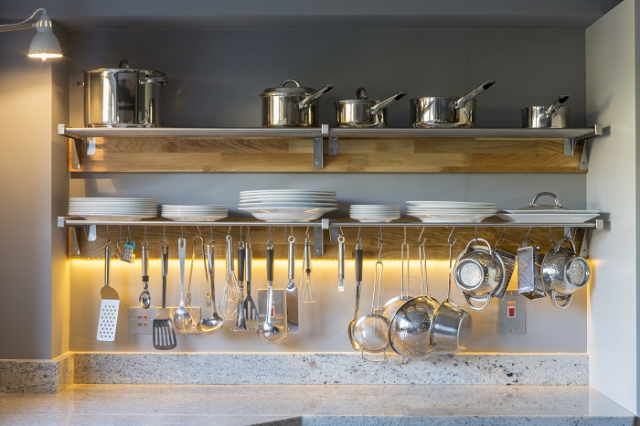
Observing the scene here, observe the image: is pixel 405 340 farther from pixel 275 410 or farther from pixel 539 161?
pixel 539 161

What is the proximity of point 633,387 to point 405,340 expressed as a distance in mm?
741

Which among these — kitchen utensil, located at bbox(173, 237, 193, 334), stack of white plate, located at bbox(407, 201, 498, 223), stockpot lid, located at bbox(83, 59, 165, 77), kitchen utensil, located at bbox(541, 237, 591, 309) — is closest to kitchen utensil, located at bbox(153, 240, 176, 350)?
kitchen utensil, located at bbox(173, 237, 193, 334)

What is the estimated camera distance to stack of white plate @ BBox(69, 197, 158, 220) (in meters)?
2.72

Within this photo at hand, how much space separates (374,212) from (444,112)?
0.40 metres

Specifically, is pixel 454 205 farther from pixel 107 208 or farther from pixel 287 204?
pixel 107 208

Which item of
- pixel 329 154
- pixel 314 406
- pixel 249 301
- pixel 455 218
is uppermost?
pixel 329 154

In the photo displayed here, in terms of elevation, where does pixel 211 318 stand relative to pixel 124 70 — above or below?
below

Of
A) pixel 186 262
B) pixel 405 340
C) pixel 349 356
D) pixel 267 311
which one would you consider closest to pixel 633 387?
pixel 405 340

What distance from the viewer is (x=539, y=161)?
2980 millimetres

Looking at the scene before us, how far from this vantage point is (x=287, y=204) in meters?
2.66

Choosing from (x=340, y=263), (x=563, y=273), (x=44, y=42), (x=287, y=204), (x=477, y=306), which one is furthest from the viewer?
(x=477, y=306)

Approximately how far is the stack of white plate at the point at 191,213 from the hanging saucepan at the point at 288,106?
1.13ft

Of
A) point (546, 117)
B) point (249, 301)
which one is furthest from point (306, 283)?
point (546, 117)

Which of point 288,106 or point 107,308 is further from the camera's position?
point 107,308
